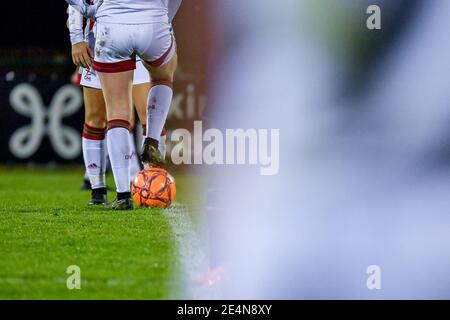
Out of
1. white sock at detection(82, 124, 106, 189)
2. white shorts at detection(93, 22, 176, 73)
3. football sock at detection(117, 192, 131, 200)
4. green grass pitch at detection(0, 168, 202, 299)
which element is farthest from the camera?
→ white sock at detection(82, 124, 106, 189)

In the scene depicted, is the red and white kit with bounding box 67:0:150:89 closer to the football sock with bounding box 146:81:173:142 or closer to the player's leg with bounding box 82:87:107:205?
the player's leg with bounding box 82:87:107:205

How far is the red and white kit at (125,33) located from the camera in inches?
235

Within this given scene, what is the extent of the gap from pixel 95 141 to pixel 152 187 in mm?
673

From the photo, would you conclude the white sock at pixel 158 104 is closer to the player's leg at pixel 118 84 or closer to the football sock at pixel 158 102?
the football sock at pixel 158 102

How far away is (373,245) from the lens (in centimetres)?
502

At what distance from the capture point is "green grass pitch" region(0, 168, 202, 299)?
3.92 meters

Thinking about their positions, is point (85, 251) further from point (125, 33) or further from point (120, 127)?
point (125, 33)

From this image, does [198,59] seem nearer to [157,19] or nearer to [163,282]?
[157,19]

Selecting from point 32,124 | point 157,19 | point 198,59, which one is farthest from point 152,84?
point 198,59

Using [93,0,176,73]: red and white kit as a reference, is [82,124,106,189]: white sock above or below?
below

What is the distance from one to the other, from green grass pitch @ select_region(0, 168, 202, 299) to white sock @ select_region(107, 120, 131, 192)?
0.24 m

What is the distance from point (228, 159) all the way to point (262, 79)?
1.21m

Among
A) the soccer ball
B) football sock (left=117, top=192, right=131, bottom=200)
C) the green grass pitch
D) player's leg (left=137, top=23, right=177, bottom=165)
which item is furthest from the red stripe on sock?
the green grass pitch

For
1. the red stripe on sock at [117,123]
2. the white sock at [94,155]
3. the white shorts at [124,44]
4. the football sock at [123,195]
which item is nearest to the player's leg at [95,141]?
the white sock at [94,155]
